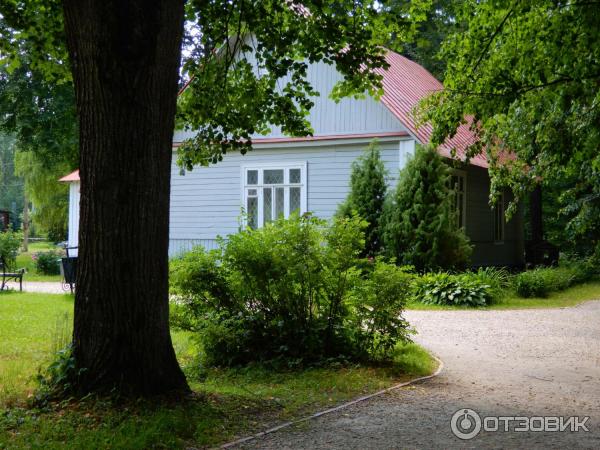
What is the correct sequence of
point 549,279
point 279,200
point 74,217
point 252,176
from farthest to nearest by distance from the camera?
point 74,217, point 252,176, point 279,200, point 549,279

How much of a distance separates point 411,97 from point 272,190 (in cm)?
533

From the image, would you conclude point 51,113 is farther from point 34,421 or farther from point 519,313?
point 34,421

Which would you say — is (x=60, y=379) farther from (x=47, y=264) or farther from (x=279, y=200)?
(x=47, y=264)

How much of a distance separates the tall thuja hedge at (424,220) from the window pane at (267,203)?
4566 millimetres

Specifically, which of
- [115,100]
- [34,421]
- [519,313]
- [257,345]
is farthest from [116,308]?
[519,313]

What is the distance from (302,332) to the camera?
334 inches

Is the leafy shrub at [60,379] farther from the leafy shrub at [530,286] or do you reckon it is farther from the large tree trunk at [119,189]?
the leafy shrub at [530,286]

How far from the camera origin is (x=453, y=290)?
52.0 feet

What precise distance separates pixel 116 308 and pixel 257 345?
9.04 feet

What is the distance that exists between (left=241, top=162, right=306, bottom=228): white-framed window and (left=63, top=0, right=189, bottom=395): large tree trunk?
47.3ft

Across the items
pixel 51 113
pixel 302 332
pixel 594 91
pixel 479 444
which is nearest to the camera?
pixel 479 444

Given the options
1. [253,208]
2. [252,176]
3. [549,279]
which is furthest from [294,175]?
[549,279]

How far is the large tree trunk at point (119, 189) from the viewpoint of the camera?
240 inches

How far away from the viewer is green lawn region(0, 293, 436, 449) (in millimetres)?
5359
